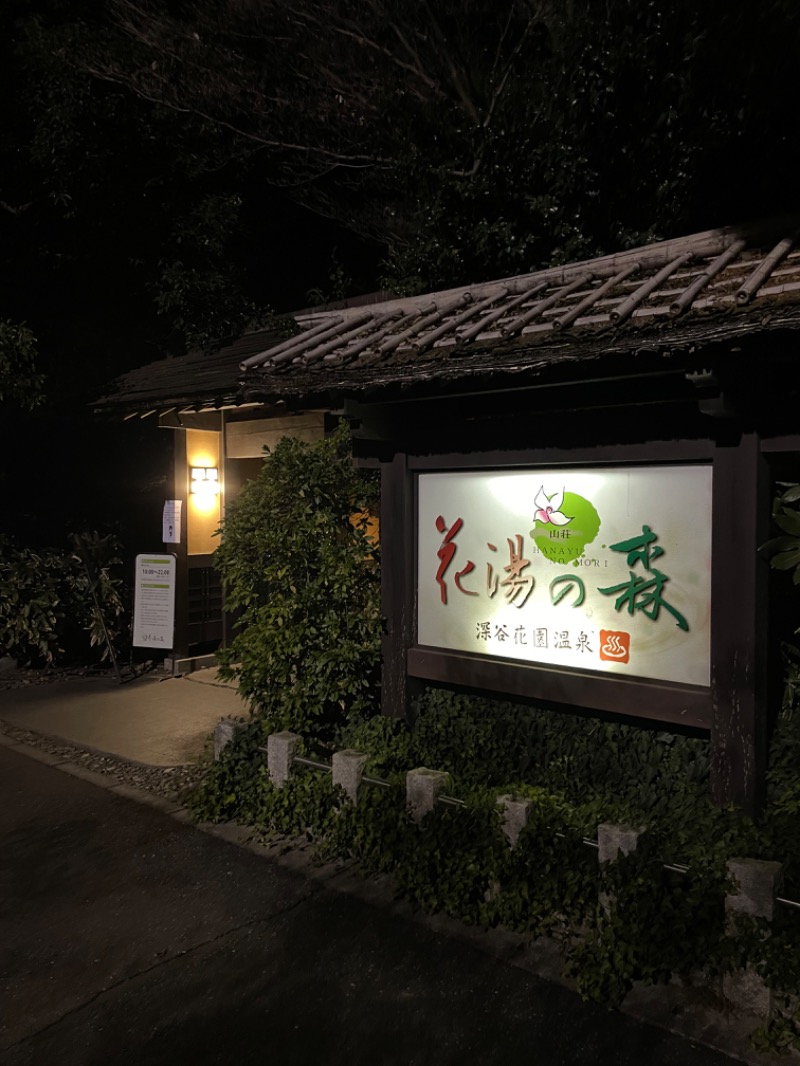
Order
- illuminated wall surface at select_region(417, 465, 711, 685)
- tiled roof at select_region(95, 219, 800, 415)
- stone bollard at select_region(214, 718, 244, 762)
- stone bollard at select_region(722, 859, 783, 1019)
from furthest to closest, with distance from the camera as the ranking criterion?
stone bollard at select_region(214, 718, 244, 762)
illuminated wall surface at select_region(417, 465, 711, 685)
tiled roof at select_region(95, 219, 800, 415)
stone bollard at select_region(722, 859, 783, 1019)

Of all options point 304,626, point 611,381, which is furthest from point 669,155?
point 304,626

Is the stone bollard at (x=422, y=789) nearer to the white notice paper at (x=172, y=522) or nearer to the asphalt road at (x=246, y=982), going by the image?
the asphalt road at (x=246, y=982)

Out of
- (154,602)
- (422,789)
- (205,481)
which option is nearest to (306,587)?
(422,789)

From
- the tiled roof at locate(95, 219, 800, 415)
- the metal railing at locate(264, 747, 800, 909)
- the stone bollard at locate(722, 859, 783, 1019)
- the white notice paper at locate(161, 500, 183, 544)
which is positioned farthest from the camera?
the white notice paper at locate(161, 500, 183, 544)

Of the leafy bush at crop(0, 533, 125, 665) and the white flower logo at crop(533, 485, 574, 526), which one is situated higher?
the white flower logo at crop(533, 485, 574, 526)

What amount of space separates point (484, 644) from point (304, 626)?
67.7 inches

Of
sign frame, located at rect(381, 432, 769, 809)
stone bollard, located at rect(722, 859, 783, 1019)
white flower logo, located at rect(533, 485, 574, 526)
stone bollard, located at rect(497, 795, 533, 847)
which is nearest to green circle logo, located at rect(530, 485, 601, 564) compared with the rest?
white flower logo, located at rect(533, 485, 574, 526)

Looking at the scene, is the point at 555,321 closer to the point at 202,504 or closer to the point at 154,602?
the point at 202,504

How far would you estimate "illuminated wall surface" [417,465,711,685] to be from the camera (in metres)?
5.38

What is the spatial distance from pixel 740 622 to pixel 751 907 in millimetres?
1690

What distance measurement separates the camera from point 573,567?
19.2ft

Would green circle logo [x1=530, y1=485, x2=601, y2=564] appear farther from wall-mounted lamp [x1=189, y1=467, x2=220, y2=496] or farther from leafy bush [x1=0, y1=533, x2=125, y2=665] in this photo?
leafy bush [x1=0, y1=533, x2=125, y2=665]

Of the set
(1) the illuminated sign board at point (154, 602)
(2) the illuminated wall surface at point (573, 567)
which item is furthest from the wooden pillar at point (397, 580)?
(1) the illuminated sign board at point (154, 602)

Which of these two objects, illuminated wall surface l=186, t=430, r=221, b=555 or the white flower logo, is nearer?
the white flower logo
